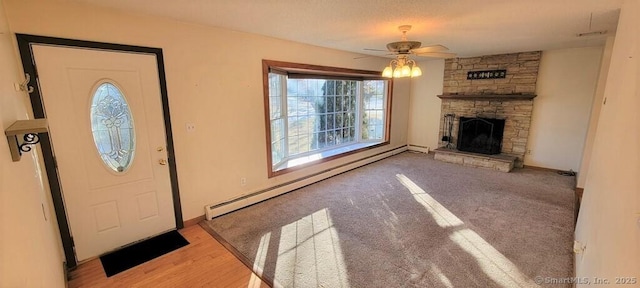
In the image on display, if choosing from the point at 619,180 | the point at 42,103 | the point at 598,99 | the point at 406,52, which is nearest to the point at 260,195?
the point at 42,103

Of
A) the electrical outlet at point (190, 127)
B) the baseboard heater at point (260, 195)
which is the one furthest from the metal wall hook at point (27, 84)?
the baseboard heater at point (260, 195)

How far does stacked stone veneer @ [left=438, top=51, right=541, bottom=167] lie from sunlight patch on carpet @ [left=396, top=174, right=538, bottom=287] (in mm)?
2900

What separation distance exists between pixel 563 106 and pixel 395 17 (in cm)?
426

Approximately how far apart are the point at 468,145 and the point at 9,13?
673 centimetres

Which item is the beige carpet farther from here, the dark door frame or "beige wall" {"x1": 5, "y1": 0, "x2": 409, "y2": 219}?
the dark door frame

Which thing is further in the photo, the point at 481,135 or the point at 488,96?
the point at 481,135

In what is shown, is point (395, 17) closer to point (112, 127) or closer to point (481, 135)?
point (112, 127)

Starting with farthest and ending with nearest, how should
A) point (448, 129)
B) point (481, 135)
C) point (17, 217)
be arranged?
point (448, 129) → point (481, 135) → point (17, 217)

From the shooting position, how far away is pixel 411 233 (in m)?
2.93

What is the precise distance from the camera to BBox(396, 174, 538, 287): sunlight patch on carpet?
2211 millimetres

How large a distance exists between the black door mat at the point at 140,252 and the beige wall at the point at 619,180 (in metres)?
3.22

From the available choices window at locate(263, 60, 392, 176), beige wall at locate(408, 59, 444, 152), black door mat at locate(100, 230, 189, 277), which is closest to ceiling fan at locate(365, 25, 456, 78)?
window at locate(263, 60, 392, 176)

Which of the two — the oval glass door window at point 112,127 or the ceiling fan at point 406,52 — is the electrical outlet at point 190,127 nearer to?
the oval glass door window at point 112,127

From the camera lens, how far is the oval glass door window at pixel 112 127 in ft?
7.96
